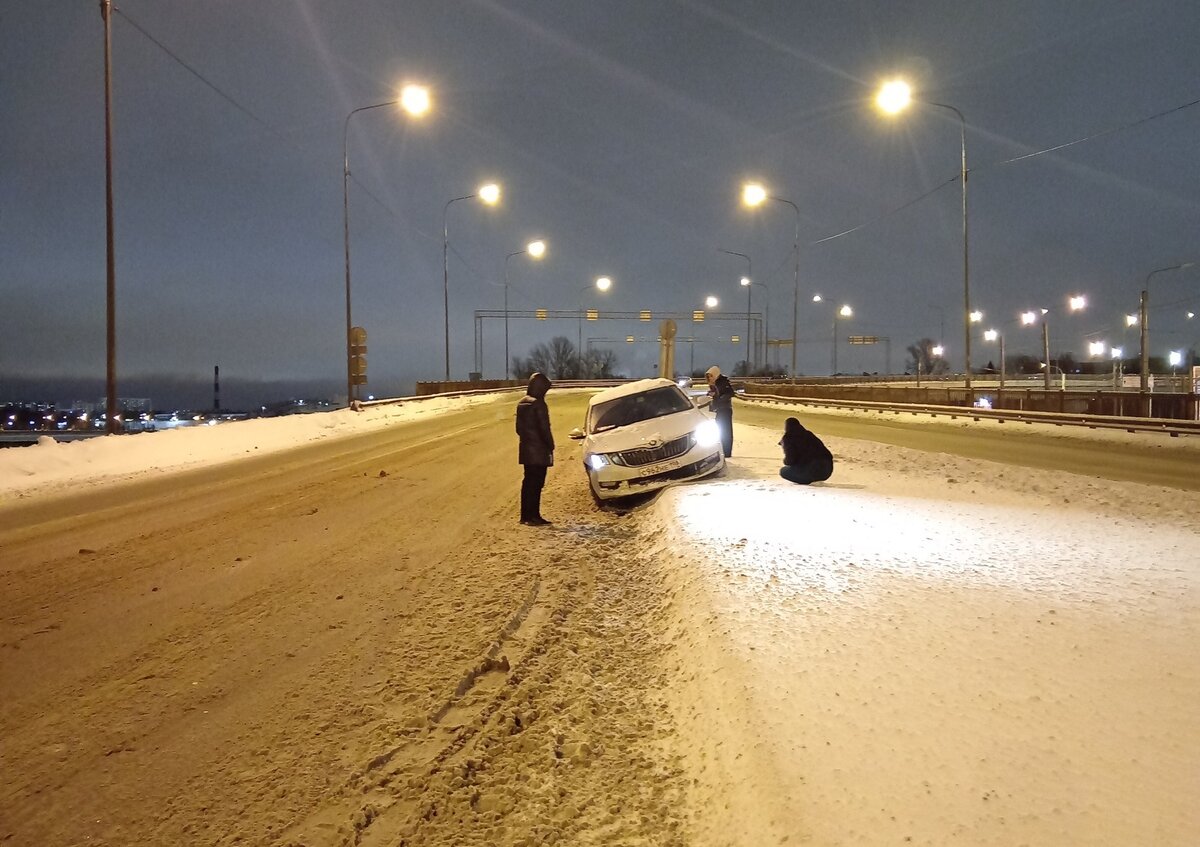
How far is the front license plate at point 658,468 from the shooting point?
11016 millimetres

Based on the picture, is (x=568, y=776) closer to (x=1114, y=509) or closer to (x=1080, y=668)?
(x=1080, y=668)

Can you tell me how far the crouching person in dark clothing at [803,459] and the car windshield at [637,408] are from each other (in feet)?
6.51

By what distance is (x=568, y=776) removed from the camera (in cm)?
369

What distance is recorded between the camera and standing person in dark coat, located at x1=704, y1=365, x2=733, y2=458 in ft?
44.8

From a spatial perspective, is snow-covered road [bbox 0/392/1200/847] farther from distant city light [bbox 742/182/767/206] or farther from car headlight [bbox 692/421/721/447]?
distant city light [bbox 742/182/767/206]

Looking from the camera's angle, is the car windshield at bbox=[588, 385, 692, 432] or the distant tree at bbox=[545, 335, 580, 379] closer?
the car windshield at bbox=[588, 385, 692, 432]

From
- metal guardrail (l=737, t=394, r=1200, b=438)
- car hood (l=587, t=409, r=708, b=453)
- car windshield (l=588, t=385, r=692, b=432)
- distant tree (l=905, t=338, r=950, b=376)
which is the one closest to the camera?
car hood (l=587, t=409, r=708, b=453)

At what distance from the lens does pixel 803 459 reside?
10945 millimetres

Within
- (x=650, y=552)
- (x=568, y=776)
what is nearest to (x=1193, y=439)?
(x=650, y=552)

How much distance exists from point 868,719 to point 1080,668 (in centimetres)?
127

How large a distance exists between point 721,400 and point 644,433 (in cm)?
289

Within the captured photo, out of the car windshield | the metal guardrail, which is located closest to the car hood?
the car windshield

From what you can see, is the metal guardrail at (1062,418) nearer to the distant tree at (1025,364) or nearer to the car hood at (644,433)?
the car hood at (644,433)

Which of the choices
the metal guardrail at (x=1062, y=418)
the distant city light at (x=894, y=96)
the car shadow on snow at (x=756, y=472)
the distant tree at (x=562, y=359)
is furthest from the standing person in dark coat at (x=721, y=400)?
the distant tree at (x=562, y=359)
